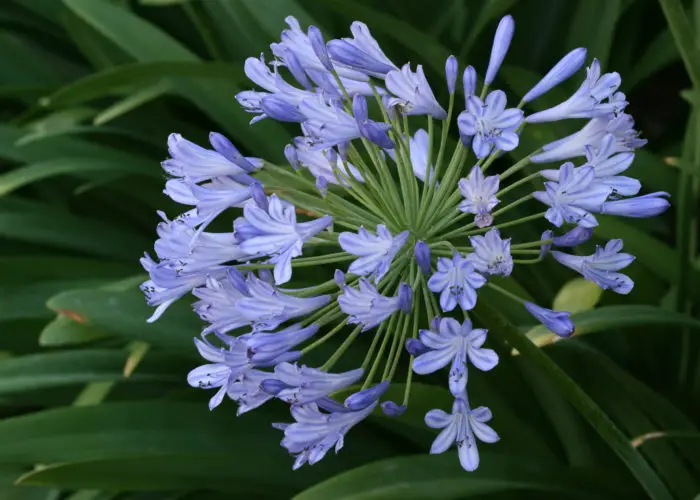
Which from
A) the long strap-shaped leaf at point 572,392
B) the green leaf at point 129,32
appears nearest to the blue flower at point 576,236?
the long strap-shaped leaf at point 572,392

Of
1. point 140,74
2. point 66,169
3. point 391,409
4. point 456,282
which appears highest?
point 140,74

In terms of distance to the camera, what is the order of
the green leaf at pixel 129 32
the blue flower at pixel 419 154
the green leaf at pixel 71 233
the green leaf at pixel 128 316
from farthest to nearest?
the green leaf at pixel 71 233
the green leaf at pixel 129 32
the green leaf at pixel 128 316
the blue flower at pixel 419 154

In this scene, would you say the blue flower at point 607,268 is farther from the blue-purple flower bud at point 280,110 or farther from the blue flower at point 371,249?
the blue-purple flower bud at point 280,110

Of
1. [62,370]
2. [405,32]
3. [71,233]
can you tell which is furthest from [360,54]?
[71,233]

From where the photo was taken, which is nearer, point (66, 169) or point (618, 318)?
point (618, 318)

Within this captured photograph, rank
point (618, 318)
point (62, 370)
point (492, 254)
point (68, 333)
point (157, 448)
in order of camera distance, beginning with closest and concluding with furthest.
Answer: point (492, 254) → point (618, 318) → point (68, 333) → point (157, 448) → point (62, 370)

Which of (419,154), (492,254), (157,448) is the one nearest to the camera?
(492,254)

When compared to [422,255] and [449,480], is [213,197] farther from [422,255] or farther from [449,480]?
[449,480]

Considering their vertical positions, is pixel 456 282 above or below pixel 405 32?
below
